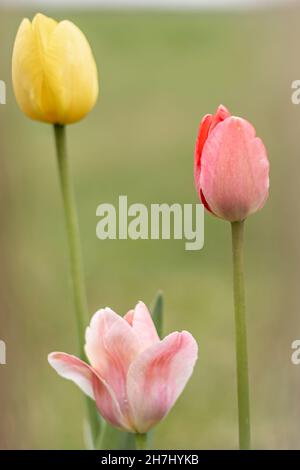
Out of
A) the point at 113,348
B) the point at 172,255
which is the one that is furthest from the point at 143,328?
the point at 172,255

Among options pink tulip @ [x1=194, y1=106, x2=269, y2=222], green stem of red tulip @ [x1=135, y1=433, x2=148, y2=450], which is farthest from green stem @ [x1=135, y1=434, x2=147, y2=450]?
pink tulip @ [x1=194, y1=106, x2=269, y2=222]

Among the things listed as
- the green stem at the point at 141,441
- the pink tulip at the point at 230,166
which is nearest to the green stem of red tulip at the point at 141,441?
the green stem at the point at 141,441

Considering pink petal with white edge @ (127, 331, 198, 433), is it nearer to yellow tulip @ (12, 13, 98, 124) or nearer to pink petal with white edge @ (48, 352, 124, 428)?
pink petal with white edge @ (48, 352, 124, 428)

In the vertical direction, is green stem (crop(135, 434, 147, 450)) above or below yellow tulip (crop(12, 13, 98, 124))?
below

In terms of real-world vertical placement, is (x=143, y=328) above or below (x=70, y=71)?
below

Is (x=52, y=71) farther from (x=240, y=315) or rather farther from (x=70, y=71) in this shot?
(x=240, y=315)

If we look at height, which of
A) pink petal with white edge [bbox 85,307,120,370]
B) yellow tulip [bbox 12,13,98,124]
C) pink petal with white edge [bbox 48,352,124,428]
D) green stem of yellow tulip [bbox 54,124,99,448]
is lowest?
pink petal with white edge [bbox 48,352,124,428]

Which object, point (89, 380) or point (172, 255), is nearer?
point (89, 380)

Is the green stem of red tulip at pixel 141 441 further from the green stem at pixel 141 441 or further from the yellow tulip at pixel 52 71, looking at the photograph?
the yellow tulip at pixel 52 71
